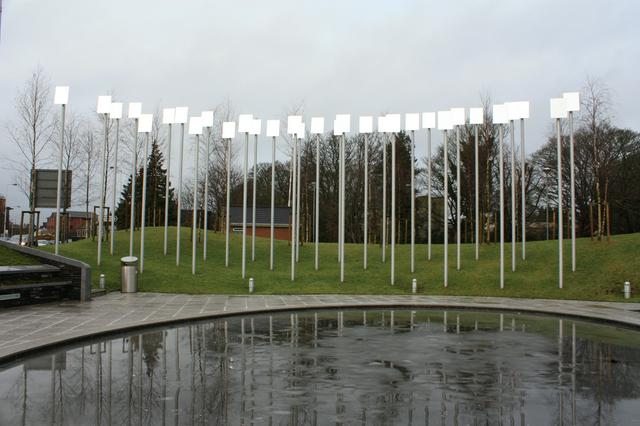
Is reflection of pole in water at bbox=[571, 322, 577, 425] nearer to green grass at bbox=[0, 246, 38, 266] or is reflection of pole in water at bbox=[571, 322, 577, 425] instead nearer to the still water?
the still water

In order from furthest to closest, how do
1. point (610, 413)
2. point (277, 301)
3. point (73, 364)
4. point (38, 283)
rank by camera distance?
point (277, 301) → point (38, 283) → point (73, 364) → point (610, 413)

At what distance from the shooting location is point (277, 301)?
19.5 m

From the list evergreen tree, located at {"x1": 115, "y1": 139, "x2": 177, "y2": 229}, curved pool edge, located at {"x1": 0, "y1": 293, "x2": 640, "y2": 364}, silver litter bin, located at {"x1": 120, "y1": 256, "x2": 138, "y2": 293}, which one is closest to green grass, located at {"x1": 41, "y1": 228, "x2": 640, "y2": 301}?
silver litter bin, located at {"x1": 120, "y1": 256, "x2": 138, "y2": 293}

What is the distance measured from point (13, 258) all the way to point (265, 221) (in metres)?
38.6

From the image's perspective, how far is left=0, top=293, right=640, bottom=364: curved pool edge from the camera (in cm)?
1110

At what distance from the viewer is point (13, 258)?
18.4 meters

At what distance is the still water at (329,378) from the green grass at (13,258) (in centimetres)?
865

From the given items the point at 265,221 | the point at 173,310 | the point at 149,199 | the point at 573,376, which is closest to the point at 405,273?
the point at 173,310

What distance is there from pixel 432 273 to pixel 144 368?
1963cm

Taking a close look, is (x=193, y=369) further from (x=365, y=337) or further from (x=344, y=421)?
(x=365, y=337)

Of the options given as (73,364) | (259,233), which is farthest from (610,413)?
(259,233)

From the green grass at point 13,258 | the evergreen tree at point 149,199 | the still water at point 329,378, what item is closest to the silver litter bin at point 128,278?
the green grass at point 13,258

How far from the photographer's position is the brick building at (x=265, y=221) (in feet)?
177

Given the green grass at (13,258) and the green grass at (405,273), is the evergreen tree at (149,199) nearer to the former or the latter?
the green grass at (405,273)
